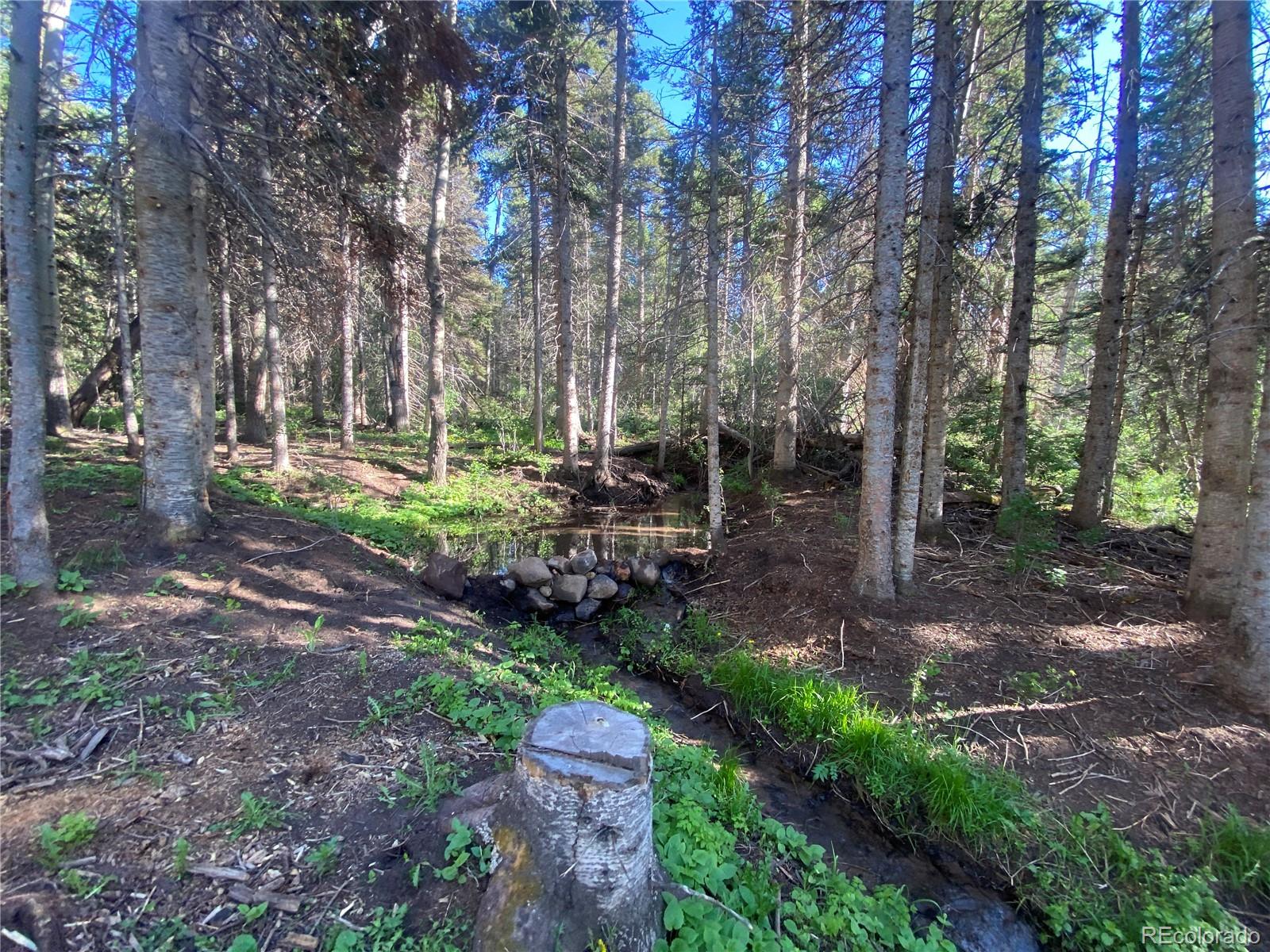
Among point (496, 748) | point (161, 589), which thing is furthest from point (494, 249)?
point (496, 748)

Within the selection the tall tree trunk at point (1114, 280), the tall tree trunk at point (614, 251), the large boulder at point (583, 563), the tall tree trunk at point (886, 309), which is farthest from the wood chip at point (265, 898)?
the tall tree trunk at point (614, 251)

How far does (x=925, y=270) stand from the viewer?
6270 millimetres

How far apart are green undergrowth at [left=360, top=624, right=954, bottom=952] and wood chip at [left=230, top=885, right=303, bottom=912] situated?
3.96 ft

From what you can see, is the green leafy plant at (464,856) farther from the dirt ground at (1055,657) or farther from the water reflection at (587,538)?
the water reflection at (587,538)

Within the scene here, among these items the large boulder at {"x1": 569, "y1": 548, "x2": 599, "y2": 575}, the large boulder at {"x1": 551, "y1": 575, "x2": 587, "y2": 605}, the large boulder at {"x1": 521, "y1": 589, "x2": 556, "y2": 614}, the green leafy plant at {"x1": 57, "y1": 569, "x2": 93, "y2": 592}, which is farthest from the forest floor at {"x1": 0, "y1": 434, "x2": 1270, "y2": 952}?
the large boulder at {"x1": 569, "y1": 548, "x2": 599, "y2": 575}

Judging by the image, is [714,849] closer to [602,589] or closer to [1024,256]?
[602,589]

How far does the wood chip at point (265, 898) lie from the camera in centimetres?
214

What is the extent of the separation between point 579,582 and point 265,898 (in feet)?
19.8

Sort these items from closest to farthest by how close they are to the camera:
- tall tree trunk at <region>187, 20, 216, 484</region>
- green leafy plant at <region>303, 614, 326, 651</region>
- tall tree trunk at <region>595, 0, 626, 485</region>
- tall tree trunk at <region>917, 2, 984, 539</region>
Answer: green leafy plant at <region>303, 614, 326, 651</region> < tall tree trunk at <region>187, 20, 216, 484</region> < tall tree trunk at <region>917, 2, 984, 539</region> < tall tree trunk at <region>595, 0, 626, 485</region>

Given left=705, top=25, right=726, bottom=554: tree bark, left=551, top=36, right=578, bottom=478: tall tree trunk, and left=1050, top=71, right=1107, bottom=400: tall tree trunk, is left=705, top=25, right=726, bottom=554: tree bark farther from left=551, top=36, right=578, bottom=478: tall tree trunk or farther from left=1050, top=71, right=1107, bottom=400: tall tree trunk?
left=551, top=36, right=578, bottom=478: tall tree trunk

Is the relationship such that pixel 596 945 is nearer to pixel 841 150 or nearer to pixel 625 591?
pixel 625 591

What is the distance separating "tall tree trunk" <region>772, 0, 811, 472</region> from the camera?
672cm

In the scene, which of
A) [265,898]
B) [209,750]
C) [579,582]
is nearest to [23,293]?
[209,750]

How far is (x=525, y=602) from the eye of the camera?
312 inches
